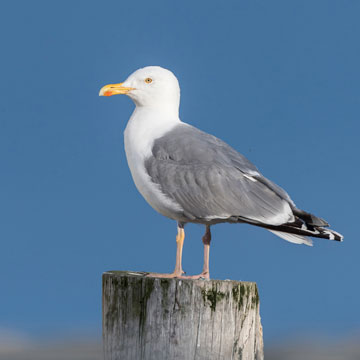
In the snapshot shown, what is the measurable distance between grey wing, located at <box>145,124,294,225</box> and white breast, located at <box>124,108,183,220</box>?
0.07 m

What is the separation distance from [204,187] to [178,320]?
5.18ft

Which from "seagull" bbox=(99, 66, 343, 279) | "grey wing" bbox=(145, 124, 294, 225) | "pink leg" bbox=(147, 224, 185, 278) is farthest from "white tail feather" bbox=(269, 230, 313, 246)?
"pink leg" bbox=(147, 224, 185, 278)

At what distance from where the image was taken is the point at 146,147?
6.02m

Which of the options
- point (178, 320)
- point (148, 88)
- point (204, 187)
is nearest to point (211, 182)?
point (204, 187)

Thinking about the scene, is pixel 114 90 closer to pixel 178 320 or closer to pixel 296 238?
pixel 296 238

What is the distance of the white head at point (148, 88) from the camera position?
645 centimetres

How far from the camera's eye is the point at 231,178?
575cm

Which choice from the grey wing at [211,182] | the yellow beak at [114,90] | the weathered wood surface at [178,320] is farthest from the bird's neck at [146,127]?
the weathered wood surface at [178,320]

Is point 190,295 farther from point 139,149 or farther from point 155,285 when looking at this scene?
point 139,149

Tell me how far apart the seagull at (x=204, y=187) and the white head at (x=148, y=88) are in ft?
1.18

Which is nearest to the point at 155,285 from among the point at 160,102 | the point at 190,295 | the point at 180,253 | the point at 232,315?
the point at 190,295

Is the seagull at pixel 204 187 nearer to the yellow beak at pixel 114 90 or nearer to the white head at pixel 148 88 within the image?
the white head at pixel 148 88

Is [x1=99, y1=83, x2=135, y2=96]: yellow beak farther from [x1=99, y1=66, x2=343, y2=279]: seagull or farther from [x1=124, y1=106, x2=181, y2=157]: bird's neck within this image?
[x1=99, y1=66, x2=343, y2=279]: seagull

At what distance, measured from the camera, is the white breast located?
5.73 metres
